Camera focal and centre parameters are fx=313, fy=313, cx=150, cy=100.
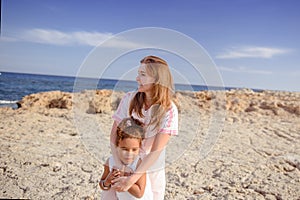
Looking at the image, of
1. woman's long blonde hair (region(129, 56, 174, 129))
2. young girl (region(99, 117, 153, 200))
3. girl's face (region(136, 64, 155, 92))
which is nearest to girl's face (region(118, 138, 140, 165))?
young girl (region(99, 117, 153, 200))

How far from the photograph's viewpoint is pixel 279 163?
12.2 ft

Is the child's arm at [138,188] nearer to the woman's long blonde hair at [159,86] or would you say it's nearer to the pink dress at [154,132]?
the pink dress at [154,132]

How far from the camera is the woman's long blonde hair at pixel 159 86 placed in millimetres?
1526

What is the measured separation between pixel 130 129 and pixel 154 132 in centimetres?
12

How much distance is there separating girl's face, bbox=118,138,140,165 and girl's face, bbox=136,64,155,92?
0.26 m

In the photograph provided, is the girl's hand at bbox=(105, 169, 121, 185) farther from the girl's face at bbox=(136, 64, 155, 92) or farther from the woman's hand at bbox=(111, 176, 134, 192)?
the girl's face at bbox=(136, 64, 155, 92)

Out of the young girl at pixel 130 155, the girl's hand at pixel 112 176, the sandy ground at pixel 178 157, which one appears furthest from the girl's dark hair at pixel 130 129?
the sandy ground at pixel 178 157

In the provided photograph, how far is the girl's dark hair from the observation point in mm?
1519

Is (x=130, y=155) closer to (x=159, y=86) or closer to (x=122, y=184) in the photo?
(x=122, y=184)

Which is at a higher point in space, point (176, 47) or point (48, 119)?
point (176, 47)

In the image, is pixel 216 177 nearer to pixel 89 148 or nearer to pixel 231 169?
pixel 231 169

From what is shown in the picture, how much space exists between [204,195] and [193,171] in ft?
2.08

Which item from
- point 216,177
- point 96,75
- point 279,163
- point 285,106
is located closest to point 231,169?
point 216,177

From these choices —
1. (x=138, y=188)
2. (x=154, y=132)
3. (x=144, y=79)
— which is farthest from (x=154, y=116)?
(x=138, y=188)
